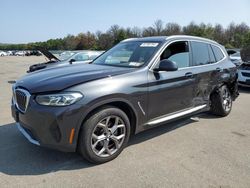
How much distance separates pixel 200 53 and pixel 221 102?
134 cm

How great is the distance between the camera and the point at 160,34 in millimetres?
79750

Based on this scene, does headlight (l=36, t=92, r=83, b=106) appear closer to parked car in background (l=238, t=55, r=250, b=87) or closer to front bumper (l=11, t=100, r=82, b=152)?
front bumper (l=11, t=100, r=82, b=152)

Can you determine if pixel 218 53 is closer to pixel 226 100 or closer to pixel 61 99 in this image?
pixel 226 100

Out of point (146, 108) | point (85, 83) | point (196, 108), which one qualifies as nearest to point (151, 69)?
point (146, 108)

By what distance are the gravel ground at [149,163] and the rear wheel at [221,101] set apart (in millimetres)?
895

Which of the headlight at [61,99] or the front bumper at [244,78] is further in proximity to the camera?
the front bumper at [244,78]

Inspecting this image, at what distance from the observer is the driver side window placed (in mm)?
4219

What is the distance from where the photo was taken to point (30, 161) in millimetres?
3410

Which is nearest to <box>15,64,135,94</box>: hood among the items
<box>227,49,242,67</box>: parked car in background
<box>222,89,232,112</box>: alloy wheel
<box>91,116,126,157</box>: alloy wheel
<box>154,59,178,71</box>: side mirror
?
<box>154,59,178,71</box>: side mirror

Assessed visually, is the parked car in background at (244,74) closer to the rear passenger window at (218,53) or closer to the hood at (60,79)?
the rear passenger window at (218,53)

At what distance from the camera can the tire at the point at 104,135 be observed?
10.4ft

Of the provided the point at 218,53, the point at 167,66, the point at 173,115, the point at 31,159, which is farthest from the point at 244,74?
the point at 31,159

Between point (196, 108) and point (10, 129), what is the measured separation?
3.59m

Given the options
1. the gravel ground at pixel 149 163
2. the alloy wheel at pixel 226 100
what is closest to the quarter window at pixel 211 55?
the alloy wheel at pixel 226 100
